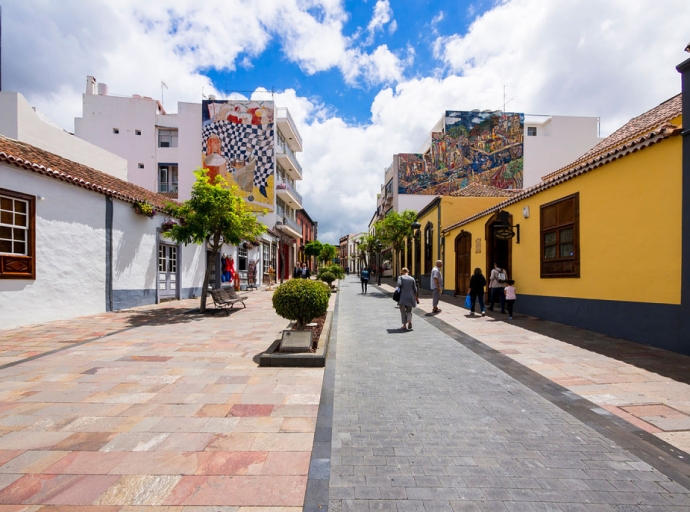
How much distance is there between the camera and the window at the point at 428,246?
22281mm

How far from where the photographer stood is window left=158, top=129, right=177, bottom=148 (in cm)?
3010

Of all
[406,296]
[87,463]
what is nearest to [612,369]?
[406,296]

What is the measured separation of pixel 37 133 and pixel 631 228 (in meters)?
19.4

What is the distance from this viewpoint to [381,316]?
12094 mm

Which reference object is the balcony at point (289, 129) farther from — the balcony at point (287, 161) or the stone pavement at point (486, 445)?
the stone pavement at point (486, 445)

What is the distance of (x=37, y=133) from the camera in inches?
548

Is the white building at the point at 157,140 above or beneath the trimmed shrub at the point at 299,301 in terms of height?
above

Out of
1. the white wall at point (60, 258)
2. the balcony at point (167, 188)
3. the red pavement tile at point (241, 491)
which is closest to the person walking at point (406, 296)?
the red pavement tile at point (241, 491)

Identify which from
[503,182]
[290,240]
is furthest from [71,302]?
[503,182]

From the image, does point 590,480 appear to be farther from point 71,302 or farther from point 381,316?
point 71,302

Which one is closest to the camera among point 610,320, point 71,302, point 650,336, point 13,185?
point 650,336

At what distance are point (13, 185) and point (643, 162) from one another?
13.8 meters

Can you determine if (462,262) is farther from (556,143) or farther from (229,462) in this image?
(556,143)

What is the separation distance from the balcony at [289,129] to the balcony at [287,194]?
4472mm
